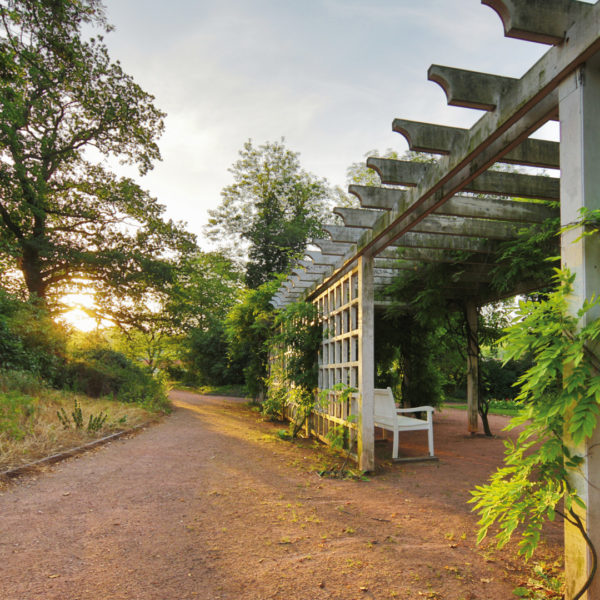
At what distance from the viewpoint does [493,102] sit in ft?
8.03

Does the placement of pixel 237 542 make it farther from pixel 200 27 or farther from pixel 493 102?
pixel 200 27

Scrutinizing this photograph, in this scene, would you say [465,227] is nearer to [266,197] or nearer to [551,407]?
[551,407]

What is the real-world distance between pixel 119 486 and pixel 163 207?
11.9 meters

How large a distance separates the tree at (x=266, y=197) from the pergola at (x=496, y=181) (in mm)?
18758

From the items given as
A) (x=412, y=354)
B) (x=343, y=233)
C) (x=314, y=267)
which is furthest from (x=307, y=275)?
(x=412, y=354)

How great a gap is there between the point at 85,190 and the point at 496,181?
44.9 feet

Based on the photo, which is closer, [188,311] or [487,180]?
[487,180]

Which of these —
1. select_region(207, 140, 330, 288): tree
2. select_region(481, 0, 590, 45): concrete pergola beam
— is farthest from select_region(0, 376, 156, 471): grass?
select_region(207, 140, 330, 288): tree

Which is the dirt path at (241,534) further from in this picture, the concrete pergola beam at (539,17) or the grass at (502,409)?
the grass at (502,409)

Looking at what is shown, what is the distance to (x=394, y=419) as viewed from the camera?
5.61 m

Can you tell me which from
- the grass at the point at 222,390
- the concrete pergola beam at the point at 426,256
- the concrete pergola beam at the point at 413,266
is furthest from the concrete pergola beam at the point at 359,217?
the grass at the point at 222,390

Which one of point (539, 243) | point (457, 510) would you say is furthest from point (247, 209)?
point (457, 510)

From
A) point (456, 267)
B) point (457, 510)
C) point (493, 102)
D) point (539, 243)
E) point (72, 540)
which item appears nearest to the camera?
point (493, 102)

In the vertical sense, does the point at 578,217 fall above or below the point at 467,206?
below
